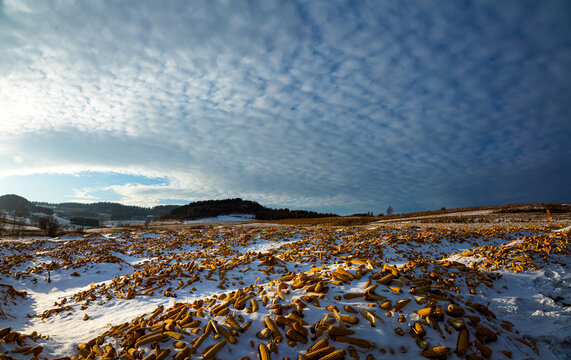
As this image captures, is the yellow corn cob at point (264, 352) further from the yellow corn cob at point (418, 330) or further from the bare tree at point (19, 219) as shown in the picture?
the bare tree at point (19, 219)

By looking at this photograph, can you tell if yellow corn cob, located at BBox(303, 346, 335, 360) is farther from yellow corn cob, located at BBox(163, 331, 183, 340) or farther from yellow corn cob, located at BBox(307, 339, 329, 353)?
yellow corn cob, located at BBox(163, 331, 183, 340)

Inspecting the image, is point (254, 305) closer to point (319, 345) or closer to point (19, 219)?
point (319, 345)

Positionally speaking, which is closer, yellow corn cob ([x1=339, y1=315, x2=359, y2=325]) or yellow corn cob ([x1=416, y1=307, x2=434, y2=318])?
yellow corn cob ([x1=339, y1=315, x2=359, y2=325])

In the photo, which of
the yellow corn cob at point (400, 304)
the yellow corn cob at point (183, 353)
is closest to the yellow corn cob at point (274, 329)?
the yellow corn cob at point (183, 353)

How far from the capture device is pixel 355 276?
4.54m

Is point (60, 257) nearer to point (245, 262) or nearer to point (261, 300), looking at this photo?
point (245, 262)

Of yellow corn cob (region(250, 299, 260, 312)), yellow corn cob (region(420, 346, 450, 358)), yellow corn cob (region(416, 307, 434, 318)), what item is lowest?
yellow corn cob (region(420, 346, 450, 358))

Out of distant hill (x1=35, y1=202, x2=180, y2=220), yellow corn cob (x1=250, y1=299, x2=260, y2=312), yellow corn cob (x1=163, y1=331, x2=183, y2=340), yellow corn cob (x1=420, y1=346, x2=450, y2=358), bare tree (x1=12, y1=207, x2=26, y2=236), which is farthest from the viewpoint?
distant hill (x1=35, y1=202, x2=180, y2=220)

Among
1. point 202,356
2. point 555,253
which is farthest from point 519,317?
point 202,356

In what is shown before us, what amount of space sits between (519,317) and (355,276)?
267cm

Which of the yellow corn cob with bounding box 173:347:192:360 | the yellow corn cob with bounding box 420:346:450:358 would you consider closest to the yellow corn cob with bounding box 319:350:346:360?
the yellow corn cob with bounding box 420:346:450:358

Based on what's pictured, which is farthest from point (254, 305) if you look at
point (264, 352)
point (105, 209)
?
point (105, 209)

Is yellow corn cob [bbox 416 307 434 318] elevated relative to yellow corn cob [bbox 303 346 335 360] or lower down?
elevated

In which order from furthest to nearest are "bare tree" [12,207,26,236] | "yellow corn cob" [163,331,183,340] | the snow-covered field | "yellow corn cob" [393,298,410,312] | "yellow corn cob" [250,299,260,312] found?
"bare tree" [12,207,26,236] → "yellow corn cob" [250,299,260,312] → "yellow corn cob" [393,298,410,312] → "yellow corn cob" [163,331,183,340] → the snow-covered field
